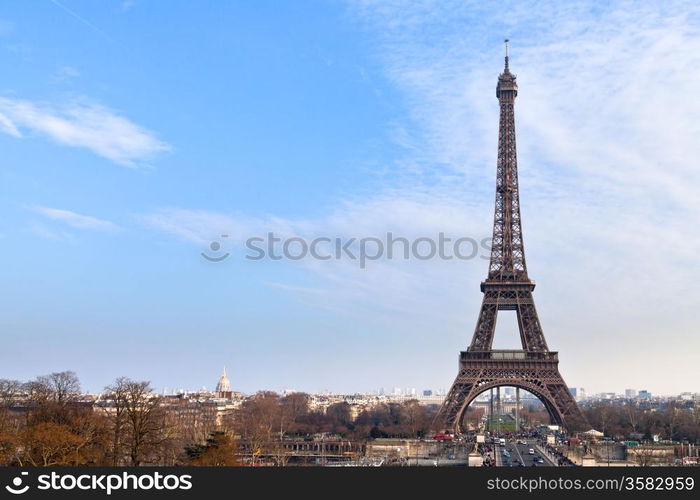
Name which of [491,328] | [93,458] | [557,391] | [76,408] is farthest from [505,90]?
→ [93,458]

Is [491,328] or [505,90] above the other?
[505,90]

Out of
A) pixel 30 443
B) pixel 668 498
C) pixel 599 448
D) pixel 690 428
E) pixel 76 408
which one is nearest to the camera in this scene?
pixel 668 498

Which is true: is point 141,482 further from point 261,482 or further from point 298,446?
point 298,446

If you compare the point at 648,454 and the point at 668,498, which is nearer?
the point at 668,498

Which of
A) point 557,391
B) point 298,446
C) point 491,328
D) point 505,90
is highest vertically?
point 505,90
